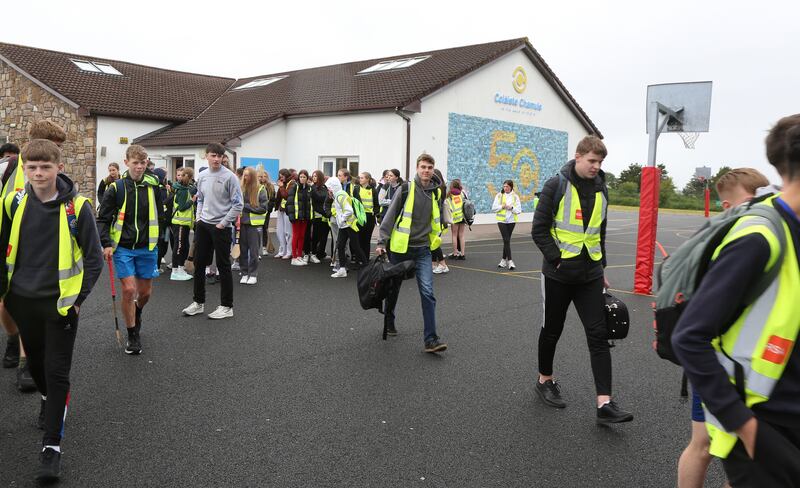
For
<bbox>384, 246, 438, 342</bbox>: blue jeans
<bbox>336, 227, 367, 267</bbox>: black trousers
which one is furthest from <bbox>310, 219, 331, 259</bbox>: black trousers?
<bbox>384, 246, 438, 342</bbox>: blue jeans

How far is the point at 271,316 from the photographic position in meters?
7.71

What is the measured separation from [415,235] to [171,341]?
8.82ft

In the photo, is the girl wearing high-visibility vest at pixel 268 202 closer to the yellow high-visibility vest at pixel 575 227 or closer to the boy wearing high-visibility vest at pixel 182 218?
the boy wearing high-visibility vest at pixel 182 218

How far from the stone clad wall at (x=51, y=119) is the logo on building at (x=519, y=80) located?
15894 millimetres

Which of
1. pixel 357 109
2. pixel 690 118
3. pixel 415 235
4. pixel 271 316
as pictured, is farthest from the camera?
pixel 357 109

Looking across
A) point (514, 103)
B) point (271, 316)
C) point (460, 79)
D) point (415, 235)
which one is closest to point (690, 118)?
point (415, 235)

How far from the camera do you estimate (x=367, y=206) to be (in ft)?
40.2

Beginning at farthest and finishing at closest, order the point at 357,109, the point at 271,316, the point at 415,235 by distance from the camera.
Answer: the point at 357,109 < the point at 271,316 < the point at 415,235

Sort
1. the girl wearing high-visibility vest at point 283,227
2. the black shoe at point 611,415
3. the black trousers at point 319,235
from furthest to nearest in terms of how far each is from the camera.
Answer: the girl wearing high-visibility vest at point 283,227 < the black trousers at point 319,235 < the black shoe at point 611,415

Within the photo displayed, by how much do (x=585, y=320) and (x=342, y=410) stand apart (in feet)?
6.09

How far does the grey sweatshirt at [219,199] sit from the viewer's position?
728 centimetres

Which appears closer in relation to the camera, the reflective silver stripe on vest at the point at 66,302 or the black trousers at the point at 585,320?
the reflective silver stripe on vest at the point at 66,302

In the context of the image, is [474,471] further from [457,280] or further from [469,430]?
[457,280]

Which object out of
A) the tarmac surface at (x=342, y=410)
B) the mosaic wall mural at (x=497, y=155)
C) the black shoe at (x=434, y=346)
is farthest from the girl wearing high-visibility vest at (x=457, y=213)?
the black shoe at (x=434, y=346)
